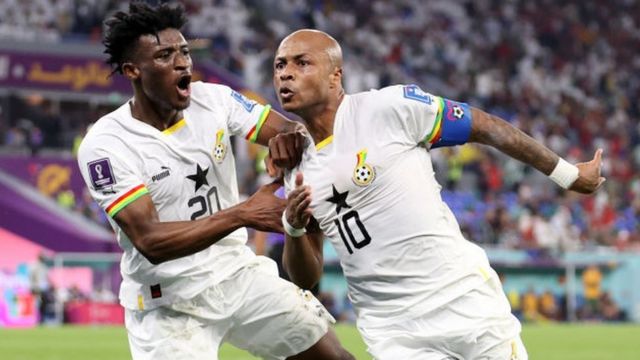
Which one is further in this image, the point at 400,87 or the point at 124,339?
the point at 124,339

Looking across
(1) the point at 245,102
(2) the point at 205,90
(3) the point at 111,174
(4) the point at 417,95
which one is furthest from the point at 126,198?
(4) the point at 417,95

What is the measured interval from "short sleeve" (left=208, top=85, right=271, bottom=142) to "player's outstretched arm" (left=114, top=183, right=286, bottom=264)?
77 centimetres

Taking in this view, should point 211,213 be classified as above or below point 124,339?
above

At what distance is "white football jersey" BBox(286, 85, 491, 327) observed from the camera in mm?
5691

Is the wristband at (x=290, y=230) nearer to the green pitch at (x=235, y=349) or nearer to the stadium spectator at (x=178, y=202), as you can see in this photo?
the stadium spectator at (x=178, y=202)

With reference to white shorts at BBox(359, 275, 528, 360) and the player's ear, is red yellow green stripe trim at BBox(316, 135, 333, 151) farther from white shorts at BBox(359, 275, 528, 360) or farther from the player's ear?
the player's ear

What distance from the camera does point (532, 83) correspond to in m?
33.8

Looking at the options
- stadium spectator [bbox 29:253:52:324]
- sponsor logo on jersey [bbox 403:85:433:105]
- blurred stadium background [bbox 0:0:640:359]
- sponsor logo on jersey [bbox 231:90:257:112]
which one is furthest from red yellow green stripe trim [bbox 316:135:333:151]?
stadium spectator [bbox 29:253:52:324]

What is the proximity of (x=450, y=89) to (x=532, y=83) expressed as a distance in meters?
2.98

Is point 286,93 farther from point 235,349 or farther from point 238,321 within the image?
point 235,349

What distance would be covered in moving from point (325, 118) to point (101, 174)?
4.13 ft

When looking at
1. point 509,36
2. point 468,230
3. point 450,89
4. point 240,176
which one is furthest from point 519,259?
point 509,36

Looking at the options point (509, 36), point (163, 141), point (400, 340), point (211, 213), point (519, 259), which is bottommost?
point (519, 259)

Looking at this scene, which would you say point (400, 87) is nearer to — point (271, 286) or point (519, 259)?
point (271, 286)
